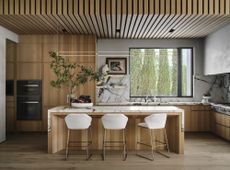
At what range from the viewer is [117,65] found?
8.35 meters

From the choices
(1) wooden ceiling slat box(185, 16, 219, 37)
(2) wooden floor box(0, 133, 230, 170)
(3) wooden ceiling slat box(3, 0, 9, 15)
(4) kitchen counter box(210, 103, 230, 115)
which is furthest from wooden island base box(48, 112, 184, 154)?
(3) wooden ceiling slat box(3, 0, 9, 15)

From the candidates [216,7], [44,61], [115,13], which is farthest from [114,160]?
[44,61]

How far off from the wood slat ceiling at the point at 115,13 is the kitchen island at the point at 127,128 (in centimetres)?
188

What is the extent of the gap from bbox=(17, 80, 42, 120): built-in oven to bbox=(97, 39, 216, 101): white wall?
194 centimetres

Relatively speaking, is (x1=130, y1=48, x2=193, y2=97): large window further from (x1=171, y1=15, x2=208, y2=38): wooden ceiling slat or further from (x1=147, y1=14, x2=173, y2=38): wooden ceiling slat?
(x1=171, y1=15, x2=208, y2=38): wooden ceiling slat

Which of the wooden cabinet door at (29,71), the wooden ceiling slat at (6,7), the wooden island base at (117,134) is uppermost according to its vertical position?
the wooden ceiling slat at (6,7)

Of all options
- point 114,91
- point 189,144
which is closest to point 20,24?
point 114,91

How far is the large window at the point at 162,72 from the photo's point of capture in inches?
336

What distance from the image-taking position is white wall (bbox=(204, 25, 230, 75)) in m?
6.43

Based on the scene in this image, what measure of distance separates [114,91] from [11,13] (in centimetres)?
397

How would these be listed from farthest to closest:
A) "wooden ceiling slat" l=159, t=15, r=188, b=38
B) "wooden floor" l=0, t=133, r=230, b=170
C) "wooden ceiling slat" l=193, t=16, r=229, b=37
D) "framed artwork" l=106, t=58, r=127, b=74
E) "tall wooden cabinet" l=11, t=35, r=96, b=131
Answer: "framed artwork" l=106, t=58, r=127, b=74 → "tall wooden cabinet" l=11, t=35, r=96, b=131 → "wooden ceiling slat" l=193, t=16, r=229, b=37 → "wooden ceiling slat" l=159, t=15, r=188, b=38 → "wooden floor" l=0, t=133, r=230, b=170

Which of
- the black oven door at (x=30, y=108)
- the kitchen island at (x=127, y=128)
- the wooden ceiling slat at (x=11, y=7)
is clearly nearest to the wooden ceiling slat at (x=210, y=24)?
the kitchen island at (x=127, y=128)

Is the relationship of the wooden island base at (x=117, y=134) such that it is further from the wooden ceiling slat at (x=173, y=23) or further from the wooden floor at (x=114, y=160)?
the wooden ceiling slat at (x=173, y=23)

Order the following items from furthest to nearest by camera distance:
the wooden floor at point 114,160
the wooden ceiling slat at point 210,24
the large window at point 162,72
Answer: the large window at point 162,72, the wooden ceiling slat at point 210,24, the wooden floor at point 114,160
